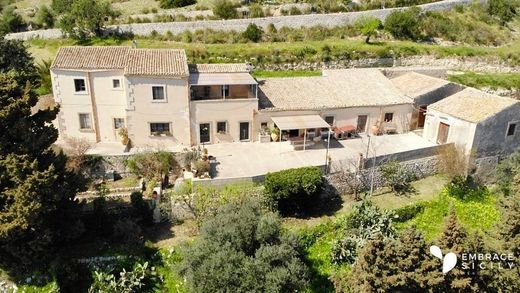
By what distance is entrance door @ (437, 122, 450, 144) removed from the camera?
3888cm

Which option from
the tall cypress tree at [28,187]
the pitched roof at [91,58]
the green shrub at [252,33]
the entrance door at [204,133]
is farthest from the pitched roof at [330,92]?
the green shrub at [252,33]

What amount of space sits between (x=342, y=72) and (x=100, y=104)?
22.8m

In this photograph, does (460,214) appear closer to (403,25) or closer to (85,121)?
(85,121)

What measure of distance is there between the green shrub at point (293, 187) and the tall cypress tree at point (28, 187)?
12.3 metres

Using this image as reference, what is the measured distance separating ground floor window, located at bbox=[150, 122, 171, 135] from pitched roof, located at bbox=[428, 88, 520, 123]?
22.8 m

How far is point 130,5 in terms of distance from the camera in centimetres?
7700

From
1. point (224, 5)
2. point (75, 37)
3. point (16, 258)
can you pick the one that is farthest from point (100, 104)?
point (224, 5)

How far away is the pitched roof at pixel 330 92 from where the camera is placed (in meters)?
40.0

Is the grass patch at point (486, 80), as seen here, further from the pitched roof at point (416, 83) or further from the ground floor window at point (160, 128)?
the ground floor window at point (160, 128)

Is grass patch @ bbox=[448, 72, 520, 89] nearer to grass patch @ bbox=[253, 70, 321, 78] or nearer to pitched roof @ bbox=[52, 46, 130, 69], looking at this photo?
grass patch @ bbox=[253, 70, 321, 78]

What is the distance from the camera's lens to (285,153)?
37.1 metres

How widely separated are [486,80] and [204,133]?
3843 cm

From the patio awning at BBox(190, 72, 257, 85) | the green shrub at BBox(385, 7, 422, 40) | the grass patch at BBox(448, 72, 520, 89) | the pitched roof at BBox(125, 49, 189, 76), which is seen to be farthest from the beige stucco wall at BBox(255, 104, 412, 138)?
the green shrub at BBox(385, 7, 422, 40)

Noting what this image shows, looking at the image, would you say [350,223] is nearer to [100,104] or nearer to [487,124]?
[487,124]
